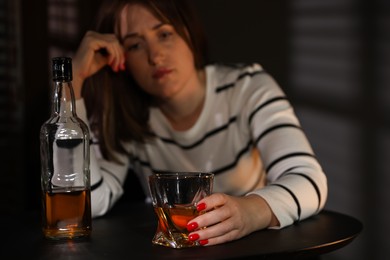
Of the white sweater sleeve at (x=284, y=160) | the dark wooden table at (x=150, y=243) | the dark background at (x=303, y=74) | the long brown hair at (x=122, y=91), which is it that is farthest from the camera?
the dark background at (x=303, y=74)

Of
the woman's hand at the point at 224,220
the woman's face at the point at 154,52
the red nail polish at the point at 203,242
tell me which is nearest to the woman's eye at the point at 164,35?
the woman's face at the point at 154,52

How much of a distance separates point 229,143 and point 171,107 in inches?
7.2

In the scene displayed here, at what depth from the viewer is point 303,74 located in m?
2.25

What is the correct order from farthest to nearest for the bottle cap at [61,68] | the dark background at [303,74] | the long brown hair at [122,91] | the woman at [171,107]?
the dark background at [303,74] → the long brown hair at [122,91] → the woman at [171,107] → the bottle cap at [61,68]

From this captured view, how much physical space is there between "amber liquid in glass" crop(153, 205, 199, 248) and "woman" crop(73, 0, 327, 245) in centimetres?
38

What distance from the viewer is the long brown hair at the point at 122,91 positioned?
169 cm

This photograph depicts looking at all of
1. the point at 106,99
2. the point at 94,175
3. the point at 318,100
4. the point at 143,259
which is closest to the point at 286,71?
the point at 318,100

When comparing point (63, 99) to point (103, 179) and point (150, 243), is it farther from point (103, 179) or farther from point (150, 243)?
point (103, 179)

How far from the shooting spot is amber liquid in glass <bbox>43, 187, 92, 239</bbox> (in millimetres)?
1132

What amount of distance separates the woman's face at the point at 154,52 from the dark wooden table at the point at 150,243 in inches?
17.3

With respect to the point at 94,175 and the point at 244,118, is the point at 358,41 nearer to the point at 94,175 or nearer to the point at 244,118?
the point at 244,118

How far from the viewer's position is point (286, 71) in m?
2.27

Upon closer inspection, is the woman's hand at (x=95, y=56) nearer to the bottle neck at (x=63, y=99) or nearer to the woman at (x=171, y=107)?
the woman at (x=171, y=107)

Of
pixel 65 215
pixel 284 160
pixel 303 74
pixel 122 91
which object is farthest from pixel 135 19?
pixel 303 74
